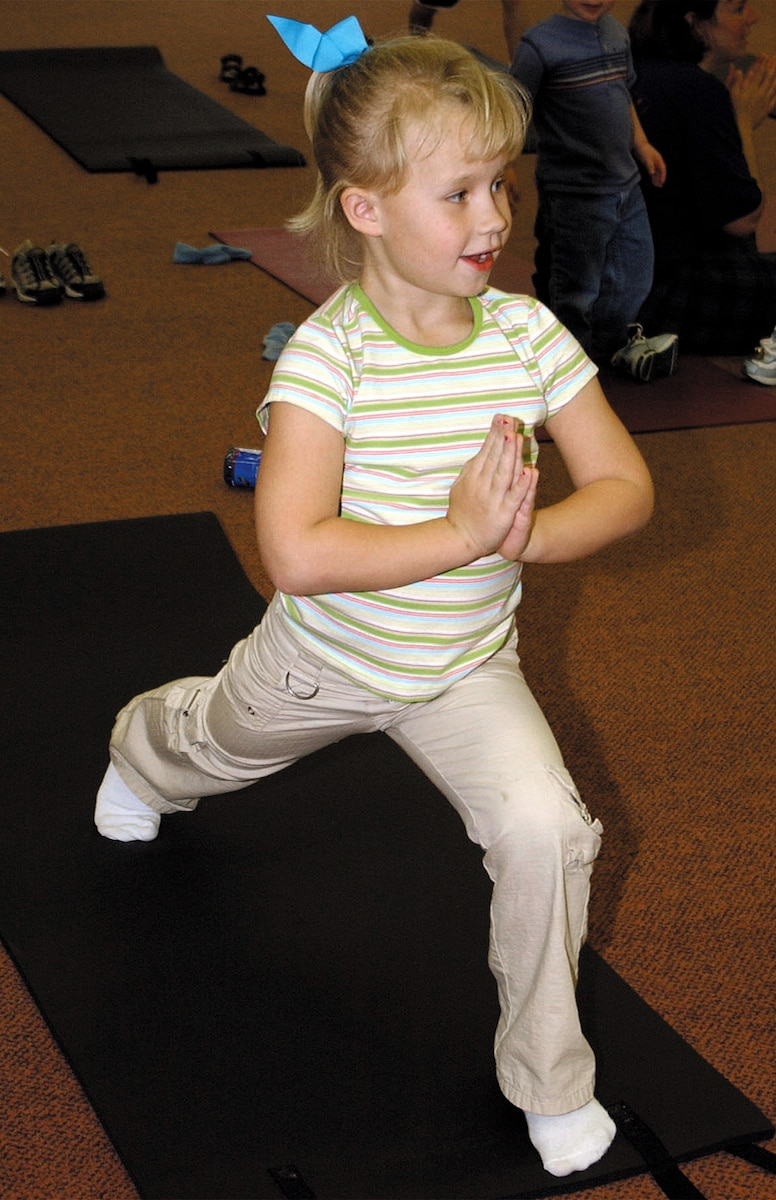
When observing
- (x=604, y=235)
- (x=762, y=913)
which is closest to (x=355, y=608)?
(x=762, y=913)

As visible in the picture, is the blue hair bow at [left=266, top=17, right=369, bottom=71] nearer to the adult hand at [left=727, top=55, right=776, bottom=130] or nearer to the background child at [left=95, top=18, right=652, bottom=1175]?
the background child at [left=95, top=18, right=652, bottom=1175]

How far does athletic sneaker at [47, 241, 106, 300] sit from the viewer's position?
3.72m

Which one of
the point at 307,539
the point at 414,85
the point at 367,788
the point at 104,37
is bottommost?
the point at 104,37

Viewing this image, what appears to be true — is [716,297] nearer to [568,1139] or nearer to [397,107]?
[397,107]

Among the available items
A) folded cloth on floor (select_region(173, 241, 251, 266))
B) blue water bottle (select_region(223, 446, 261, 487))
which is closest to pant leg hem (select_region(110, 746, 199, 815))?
blue water bottle (select_region(223, 446, 261, 487))

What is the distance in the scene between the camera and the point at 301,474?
136 centimetres

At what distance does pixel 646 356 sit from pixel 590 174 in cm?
49

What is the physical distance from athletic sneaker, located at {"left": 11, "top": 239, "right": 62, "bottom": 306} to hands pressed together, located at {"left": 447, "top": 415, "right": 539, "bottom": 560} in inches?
105

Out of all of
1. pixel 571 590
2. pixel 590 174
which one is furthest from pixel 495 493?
pixel 590 174

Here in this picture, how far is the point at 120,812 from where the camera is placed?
181 cm

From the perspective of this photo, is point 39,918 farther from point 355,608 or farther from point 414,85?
point 414,85

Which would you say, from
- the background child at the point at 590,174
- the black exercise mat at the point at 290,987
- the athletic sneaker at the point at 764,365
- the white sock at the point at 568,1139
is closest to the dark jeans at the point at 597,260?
the background child at the point at 590,174

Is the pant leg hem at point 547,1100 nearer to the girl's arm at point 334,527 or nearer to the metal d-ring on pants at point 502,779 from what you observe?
the metal d-ring on pants at point 502,779

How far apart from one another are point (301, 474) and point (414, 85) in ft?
1.35
